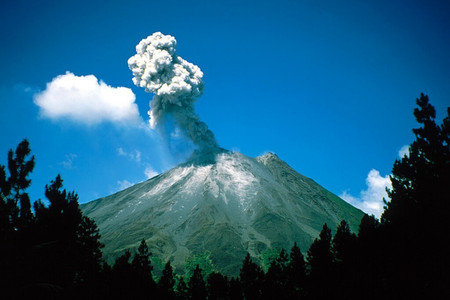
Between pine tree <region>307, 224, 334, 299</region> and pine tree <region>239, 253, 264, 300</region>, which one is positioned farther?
pine tree <region>239, 253, 264, 300</region>

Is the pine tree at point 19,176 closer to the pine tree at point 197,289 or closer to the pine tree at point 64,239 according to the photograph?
the pine tree at point 64,239

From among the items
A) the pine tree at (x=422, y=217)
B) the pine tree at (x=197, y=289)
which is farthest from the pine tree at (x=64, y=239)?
the pine tree at (x=422, y=217)

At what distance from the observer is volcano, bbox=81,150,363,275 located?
10531cm

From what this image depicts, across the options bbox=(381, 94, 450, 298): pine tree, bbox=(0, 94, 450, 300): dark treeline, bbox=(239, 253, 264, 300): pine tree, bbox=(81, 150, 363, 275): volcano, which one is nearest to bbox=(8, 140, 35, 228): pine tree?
bbox=(0, 94, 450, 300): dark treeline

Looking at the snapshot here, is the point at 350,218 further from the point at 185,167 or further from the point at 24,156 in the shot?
the point at 24,156

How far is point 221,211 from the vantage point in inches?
5118

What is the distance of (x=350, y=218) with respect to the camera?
5851 inches

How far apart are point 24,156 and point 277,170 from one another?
550 feet

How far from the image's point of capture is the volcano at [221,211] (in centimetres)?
10531

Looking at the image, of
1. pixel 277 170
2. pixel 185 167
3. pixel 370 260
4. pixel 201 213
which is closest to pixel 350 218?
pixel 277 170

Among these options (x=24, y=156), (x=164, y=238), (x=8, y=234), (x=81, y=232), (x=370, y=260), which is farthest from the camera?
(x=164, y=238)

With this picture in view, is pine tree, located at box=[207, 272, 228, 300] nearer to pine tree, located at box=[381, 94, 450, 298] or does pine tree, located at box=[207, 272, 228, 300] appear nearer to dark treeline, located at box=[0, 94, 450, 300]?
dark treeline, located at box=[0, 94, 450, 300]

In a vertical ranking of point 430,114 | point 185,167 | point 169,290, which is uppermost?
point 185,167

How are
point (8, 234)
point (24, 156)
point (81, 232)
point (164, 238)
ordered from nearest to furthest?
point (8, 234)
point (24, 156)
point (81, 232)
point (164, 238)
